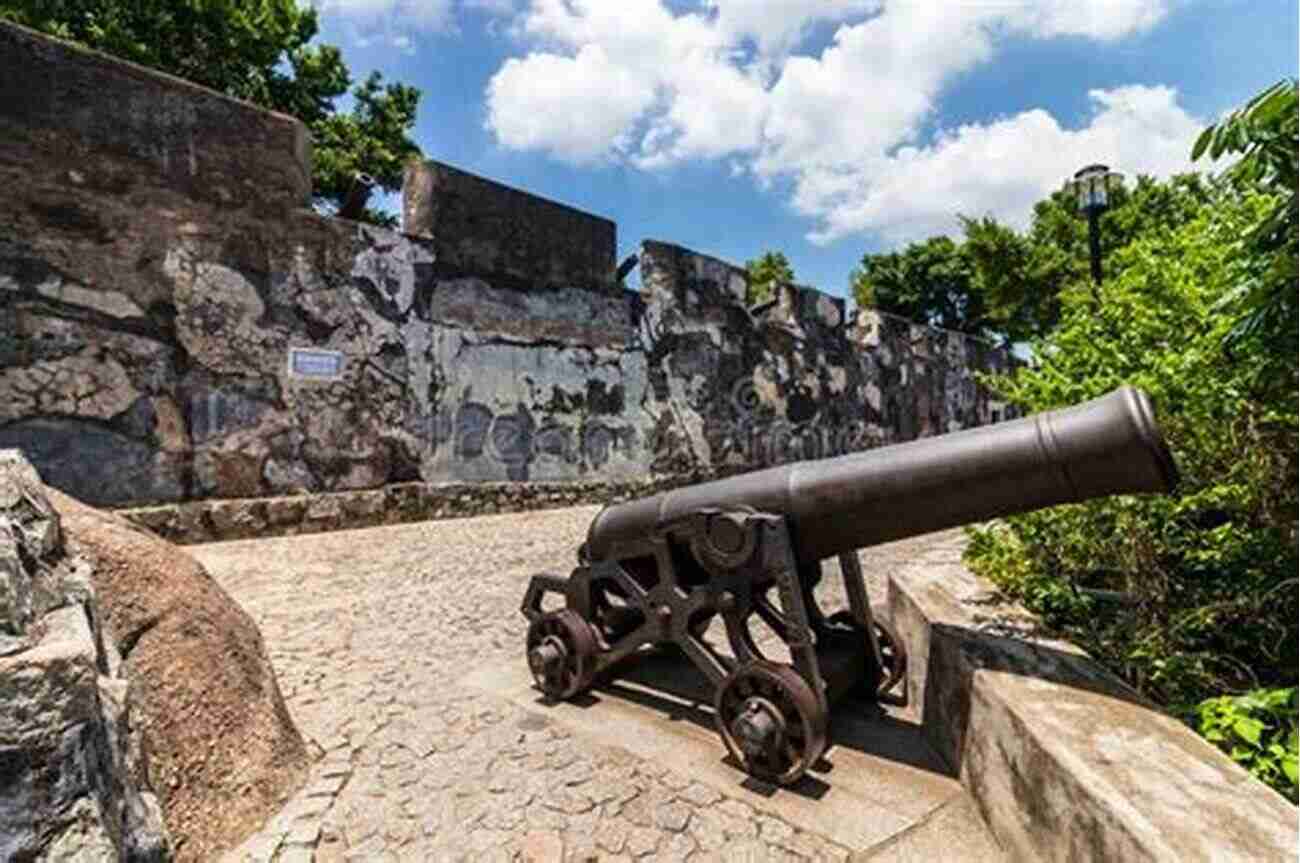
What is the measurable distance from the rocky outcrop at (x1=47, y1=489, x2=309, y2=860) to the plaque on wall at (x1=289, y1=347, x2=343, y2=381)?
5589 mm

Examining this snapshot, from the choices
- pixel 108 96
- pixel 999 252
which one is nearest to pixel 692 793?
pixel 108 96

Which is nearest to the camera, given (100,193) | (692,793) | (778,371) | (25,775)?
(25,775)

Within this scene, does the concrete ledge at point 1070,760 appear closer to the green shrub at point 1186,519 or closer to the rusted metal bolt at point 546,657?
the green shrub at point 1186,519

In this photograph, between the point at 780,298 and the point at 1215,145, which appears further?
the point at 780,298

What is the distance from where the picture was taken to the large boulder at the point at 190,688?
2.18 m

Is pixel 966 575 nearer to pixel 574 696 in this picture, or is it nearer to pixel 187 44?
pixel 574 696

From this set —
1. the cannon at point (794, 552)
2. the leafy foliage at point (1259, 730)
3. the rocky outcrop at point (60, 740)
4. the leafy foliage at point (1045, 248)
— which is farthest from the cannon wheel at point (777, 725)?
the leafy foliage at point (1045, 248)

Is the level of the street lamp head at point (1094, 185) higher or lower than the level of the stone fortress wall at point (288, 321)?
higher

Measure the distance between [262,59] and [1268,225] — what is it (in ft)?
68.5

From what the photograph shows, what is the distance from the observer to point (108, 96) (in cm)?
686

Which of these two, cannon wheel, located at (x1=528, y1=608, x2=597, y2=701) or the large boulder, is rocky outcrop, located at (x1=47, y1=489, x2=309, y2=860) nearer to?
the large boulder

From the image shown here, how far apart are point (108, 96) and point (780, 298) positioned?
10.4 metres

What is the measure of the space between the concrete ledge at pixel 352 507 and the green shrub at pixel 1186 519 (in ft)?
22.1

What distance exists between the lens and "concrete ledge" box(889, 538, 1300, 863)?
1.50 metres
